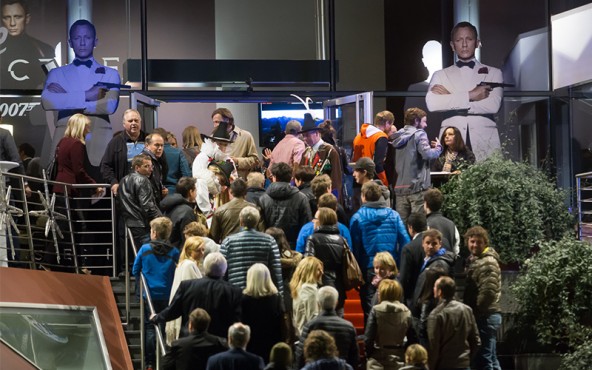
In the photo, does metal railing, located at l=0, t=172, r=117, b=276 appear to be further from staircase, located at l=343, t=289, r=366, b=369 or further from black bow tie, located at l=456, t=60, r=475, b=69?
black bow tie, located at l=456, t=60, r=475, b=69

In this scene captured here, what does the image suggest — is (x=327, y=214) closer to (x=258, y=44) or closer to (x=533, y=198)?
(x=533, y=198)

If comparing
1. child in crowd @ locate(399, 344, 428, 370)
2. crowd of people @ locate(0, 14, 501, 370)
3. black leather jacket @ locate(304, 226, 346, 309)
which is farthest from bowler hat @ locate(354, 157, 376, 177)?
child in crowd @ locate(399, 344, 428, 370)

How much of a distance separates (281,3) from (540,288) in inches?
304

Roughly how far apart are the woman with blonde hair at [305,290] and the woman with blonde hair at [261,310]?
0.32m

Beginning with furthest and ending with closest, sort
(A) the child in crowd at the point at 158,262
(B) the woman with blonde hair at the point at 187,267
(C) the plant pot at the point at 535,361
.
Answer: (C) the plant pot at the point at 535,361 < (A) the child in crowd at the point at 158,262 < (B) the woman with blonde hair at the point at 187,267

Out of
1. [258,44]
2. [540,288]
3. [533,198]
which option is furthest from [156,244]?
[258,44]

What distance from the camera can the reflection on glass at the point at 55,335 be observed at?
49.2ft

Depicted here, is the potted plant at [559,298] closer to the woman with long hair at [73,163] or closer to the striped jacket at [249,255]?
the striped jacket at [249,255]

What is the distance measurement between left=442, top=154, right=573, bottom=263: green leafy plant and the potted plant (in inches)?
50.8

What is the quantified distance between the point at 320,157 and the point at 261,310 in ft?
14.8

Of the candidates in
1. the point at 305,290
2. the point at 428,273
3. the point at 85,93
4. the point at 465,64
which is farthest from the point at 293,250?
the point at 465,64

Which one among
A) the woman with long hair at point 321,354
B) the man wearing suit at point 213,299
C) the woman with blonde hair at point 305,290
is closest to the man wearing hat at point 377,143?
the woman with blonde hair at point 305,290

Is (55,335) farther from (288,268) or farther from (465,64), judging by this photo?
(465,64)

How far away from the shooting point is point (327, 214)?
14.5 metres
